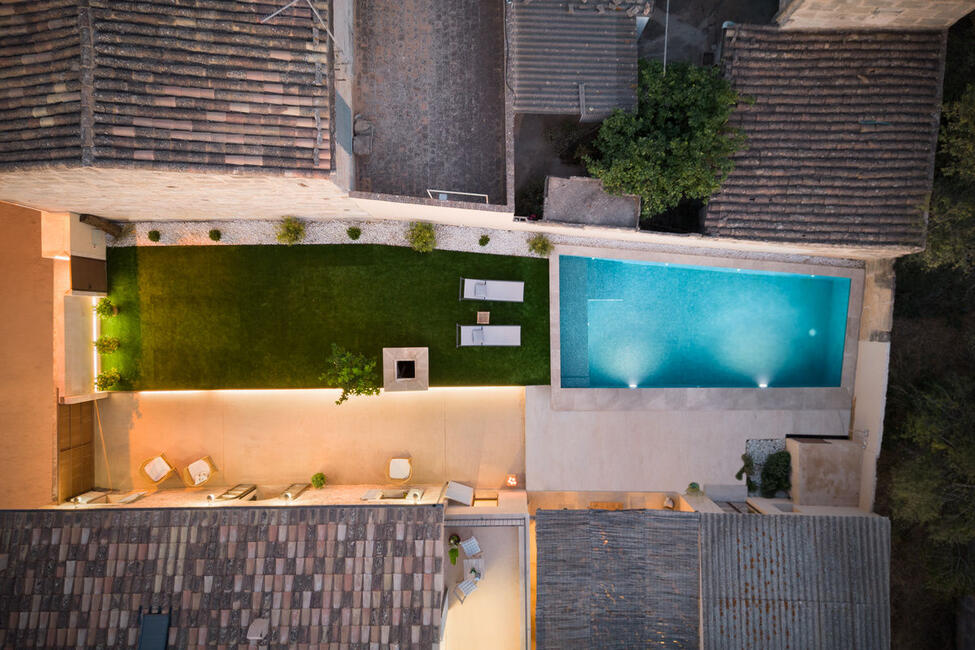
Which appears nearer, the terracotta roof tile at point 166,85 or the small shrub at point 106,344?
the terracotta roof tile at point 166,85

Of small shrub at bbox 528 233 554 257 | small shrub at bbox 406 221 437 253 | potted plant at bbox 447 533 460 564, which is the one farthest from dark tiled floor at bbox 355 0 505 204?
potted plant at bbox 447 533 460 564

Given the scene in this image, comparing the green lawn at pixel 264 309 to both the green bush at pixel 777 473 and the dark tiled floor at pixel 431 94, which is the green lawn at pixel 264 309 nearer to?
the dark tiled floor at pixel 431 94

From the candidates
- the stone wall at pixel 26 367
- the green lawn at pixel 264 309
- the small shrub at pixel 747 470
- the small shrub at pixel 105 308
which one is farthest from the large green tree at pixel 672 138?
the stone wall at pixel 26 367

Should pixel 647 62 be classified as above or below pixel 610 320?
above

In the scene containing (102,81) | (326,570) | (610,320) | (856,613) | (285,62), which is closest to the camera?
(102,81)

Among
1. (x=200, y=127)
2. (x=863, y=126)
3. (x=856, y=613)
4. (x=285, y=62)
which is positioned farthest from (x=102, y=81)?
(x=856, y=613)

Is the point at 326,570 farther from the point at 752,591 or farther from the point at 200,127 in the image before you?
the point at 752,591
